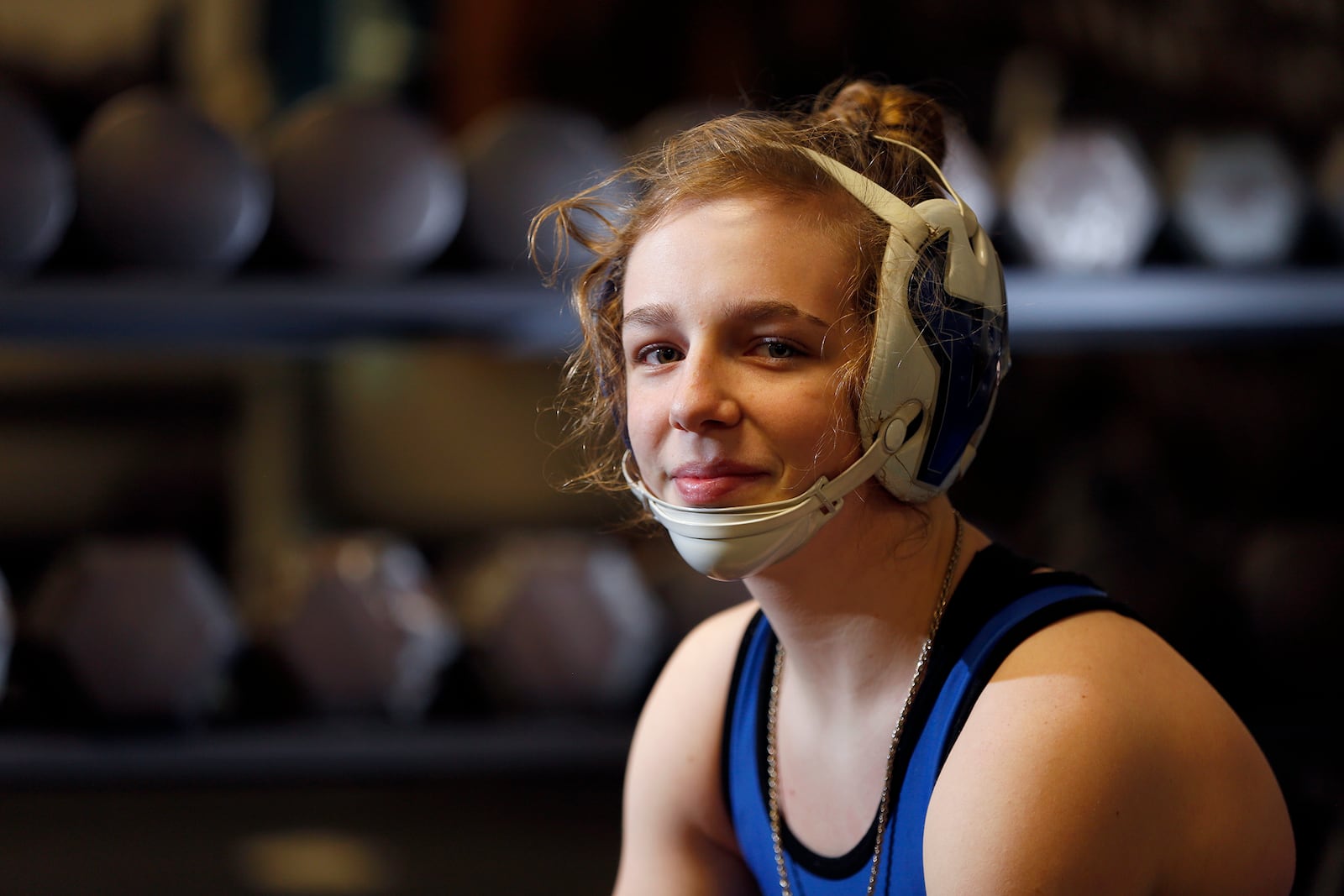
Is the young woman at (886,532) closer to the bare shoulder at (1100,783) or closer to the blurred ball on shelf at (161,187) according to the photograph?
the bare shoulder at (1100,783)

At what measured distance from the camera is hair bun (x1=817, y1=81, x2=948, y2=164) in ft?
2.48

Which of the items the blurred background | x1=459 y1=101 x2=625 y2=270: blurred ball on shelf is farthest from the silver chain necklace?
x1=459 y1=101 x2=625 y2=270: blurred ball on shelf

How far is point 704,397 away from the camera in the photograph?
665 millimetres

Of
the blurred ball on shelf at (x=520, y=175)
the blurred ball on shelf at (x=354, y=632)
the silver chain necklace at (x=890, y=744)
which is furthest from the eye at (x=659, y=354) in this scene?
the blurred ball on shelf at (x=354, y=632)

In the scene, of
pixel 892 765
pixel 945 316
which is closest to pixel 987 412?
pixel 945 316

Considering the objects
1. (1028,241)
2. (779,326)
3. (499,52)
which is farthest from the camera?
(499,52)

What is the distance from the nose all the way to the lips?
0.07 ft

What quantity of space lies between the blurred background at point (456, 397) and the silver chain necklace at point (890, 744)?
1.16ft

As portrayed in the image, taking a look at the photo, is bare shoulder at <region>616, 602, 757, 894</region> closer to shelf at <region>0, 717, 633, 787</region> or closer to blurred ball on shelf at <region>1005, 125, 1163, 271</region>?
shelf at <region>0, 717, 633, 787</region>

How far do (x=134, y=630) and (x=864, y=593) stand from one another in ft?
3.27

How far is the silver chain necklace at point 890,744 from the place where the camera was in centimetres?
74

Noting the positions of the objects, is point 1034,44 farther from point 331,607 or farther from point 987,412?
point 987,412

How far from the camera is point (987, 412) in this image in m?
0.74

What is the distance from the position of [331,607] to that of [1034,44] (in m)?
1.62
